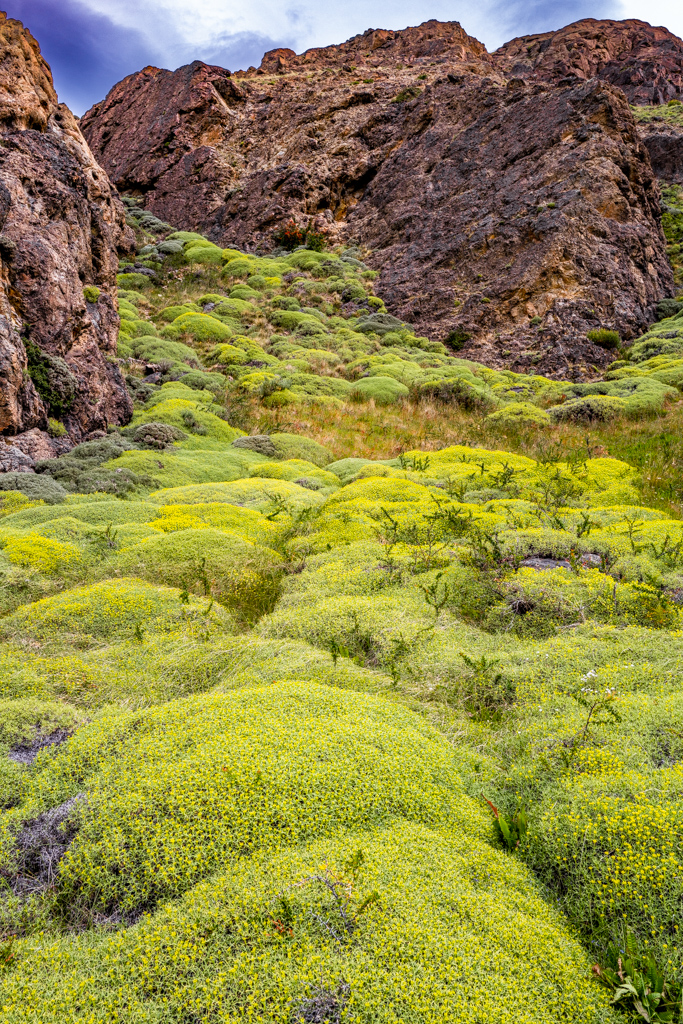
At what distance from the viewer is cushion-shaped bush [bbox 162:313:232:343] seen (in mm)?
19781

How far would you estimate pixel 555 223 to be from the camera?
22.9 m

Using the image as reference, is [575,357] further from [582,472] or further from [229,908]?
[229,908]

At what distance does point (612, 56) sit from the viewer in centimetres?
5278

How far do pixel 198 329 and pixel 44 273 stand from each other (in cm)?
905

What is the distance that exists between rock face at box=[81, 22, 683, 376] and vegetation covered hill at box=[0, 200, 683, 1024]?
1672cm

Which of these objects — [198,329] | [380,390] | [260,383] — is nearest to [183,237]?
[198,329]

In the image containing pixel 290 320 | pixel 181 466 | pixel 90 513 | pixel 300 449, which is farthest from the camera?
pixel 290 320

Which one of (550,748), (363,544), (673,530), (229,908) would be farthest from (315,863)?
(673,530)

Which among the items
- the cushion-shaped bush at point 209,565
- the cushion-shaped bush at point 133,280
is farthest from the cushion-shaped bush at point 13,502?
the cushion-shaped bush at point 133,280

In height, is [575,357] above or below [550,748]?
above

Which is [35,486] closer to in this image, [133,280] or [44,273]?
[44,273]

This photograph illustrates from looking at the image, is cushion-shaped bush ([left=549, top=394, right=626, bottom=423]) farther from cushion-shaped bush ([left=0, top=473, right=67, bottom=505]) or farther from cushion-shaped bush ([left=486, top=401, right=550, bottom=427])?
cushion-shaped bush ([left=0, top=473, right=67, bottom=505])

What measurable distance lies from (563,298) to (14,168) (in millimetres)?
20051

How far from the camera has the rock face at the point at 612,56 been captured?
45.8 m
